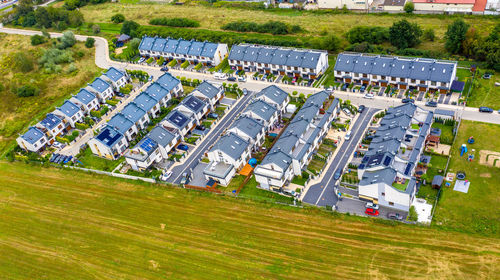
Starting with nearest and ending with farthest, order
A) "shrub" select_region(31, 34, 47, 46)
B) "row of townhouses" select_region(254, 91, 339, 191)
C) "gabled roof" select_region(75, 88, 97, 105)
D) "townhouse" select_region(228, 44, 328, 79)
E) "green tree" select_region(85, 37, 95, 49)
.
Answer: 1. "row of townhouses" select_region(254, 91, 339, 191)
2. "townhouse" select_region(228, 44, 328, 79)
3. "gabled roof" select_region(75, 88, 97, 105)
4. "green tree" select_region(85, 37, 95, 49)
5. "shrub" select_region(31, 34, 47, 46)

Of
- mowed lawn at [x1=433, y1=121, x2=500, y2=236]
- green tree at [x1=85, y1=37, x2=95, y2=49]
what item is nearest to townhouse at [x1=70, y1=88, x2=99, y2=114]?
green tree at [x1=85, y1=37, x2=95, y2=49]

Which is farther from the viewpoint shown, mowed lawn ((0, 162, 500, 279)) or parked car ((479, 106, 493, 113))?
parked car ((479, 106, 493, 113))

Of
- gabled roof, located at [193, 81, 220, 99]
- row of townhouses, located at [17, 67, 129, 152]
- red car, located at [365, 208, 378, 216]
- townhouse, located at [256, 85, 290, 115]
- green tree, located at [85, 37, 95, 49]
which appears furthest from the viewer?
green tree, located at [85, 37, 95, 49]

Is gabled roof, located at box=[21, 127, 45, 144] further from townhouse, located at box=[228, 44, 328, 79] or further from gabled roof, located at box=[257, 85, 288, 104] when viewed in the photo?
gabled roof, located at box=[257, 85, 288, 104]

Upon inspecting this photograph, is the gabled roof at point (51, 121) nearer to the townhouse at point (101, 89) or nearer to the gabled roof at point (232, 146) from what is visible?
the townhouse at point (101, 89)

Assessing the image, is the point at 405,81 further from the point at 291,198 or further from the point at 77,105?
the point at 77,105

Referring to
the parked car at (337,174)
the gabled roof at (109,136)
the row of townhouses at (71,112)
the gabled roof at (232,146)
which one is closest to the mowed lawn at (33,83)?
the row of townhouses at (71,112)
